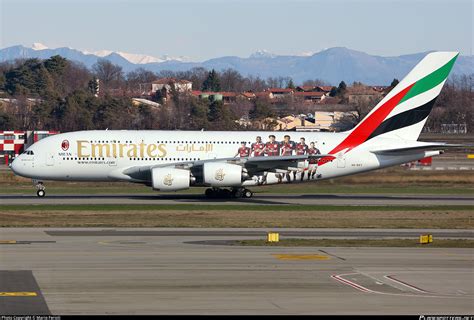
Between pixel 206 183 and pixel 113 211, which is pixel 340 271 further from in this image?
pixel 206 183

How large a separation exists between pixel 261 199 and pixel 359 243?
2033 centimetres

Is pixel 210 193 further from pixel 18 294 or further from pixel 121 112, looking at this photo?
pixel 121 112

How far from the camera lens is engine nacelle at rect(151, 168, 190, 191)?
51.9 meters

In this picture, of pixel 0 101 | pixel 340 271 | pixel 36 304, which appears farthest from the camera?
pixel 0 101

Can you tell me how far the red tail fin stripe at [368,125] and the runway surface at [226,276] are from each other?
68.1 feet

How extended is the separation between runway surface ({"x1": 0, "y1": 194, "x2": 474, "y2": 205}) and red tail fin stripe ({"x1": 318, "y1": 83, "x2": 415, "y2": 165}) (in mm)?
3141

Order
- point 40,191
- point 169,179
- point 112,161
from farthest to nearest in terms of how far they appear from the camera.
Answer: point 40,191 → point 112,161 → point 169,179

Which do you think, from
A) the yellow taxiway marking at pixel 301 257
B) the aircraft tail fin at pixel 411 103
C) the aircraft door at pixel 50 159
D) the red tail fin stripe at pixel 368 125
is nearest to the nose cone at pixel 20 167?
the aircraft door at pixel 50 159

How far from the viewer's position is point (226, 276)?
2658cm

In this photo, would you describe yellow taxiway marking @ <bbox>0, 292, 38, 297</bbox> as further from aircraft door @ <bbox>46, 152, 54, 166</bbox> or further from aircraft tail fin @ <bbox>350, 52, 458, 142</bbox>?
aircraft tail fin @ <bbox>350, 52, 458, 142</bbox>

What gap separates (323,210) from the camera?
47875 mm

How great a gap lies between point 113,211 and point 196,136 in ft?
34.5

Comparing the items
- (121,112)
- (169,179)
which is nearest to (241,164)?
(169,179)

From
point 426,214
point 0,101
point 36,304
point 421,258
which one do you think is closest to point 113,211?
point 426,214
